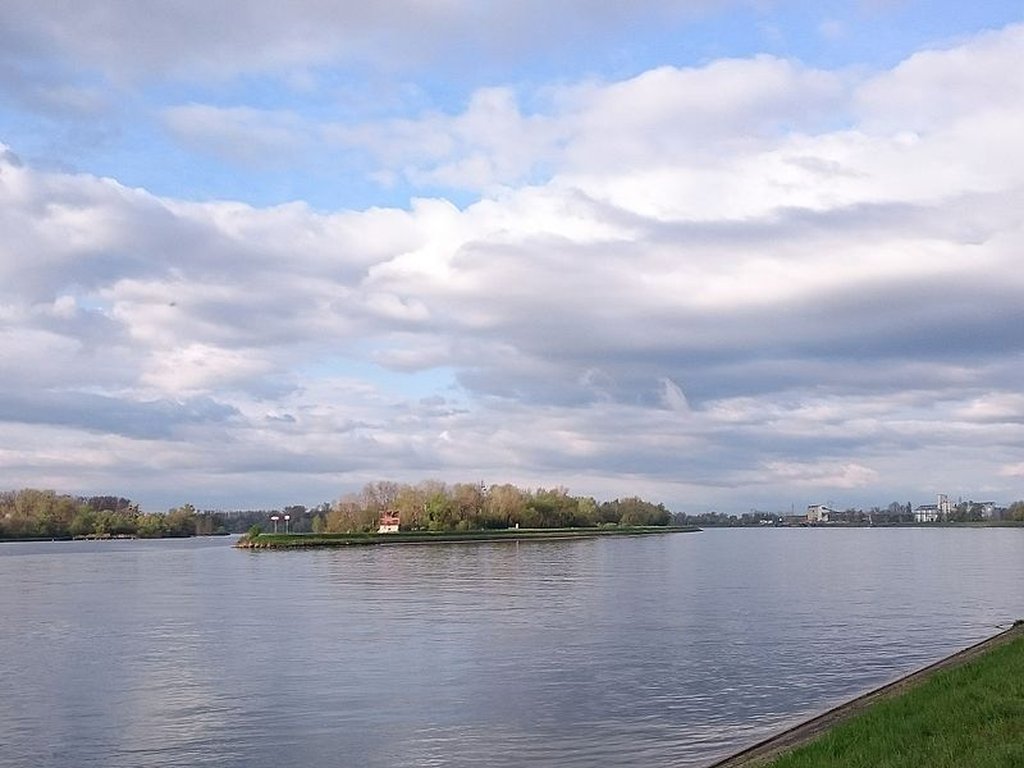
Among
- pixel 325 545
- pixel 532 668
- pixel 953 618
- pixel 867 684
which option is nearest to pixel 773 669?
pixel 867 684

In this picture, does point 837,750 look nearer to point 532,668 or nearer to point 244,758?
point 244,758

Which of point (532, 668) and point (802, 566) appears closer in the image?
point (532, 668)

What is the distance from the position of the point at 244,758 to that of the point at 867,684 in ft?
51.9

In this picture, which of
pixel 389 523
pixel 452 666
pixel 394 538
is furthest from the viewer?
pixel 389 523

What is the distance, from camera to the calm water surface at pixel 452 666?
21.4 meters

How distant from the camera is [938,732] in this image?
15.2 m

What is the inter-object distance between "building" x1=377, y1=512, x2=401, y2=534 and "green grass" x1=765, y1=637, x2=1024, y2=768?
536 ft

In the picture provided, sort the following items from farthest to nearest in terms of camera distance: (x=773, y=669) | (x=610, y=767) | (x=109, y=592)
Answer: (x=109, y=592) < (x=773, y=669) < (x=610, y=767)

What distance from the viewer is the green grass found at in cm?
1323

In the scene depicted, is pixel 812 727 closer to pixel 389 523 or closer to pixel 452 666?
pixel 452 666

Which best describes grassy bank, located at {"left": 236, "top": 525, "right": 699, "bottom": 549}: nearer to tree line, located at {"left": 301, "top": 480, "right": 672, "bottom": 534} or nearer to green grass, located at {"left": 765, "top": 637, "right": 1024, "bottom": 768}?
tree line, located at {"left": 301, "top": 480, "right": 672, "bottom": 534}

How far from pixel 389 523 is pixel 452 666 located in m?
155

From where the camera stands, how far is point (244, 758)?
2033 centimetres

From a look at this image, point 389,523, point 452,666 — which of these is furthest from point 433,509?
point 452,666
